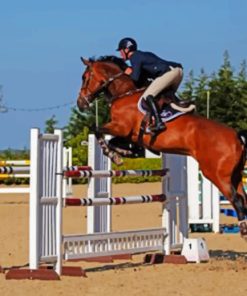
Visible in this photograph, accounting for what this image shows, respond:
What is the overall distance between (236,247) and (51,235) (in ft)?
15.0

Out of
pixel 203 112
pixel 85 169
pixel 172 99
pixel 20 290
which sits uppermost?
pixel 203 112

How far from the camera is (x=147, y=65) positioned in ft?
37.1

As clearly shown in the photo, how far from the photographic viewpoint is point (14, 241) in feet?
46.2

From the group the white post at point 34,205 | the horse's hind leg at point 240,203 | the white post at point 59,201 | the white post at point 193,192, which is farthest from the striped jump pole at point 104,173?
the white post at point 193,192

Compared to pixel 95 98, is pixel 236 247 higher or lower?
lower

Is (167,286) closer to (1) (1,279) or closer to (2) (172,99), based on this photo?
(1) (1,279)

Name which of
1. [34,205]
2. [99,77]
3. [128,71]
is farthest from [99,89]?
[34,205]

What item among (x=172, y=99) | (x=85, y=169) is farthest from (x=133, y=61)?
(x=85, y=169)

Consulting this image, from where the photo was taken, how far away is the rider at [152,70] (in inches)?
439

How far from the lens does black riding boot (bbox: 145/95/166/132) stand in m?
11.0

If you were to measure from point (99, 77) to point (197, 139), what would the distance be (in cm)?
160

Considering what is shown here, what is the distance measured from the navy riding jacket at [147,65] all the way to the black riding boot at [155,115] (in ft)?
1.29

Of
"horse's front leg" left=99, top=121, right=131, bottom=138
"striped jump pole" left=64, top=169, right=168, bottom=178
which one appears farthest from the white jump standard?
"horse's front leg" left=99, top=121, right=131, bottom=138

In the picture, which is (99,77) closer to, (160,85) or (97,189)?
(160,85)
